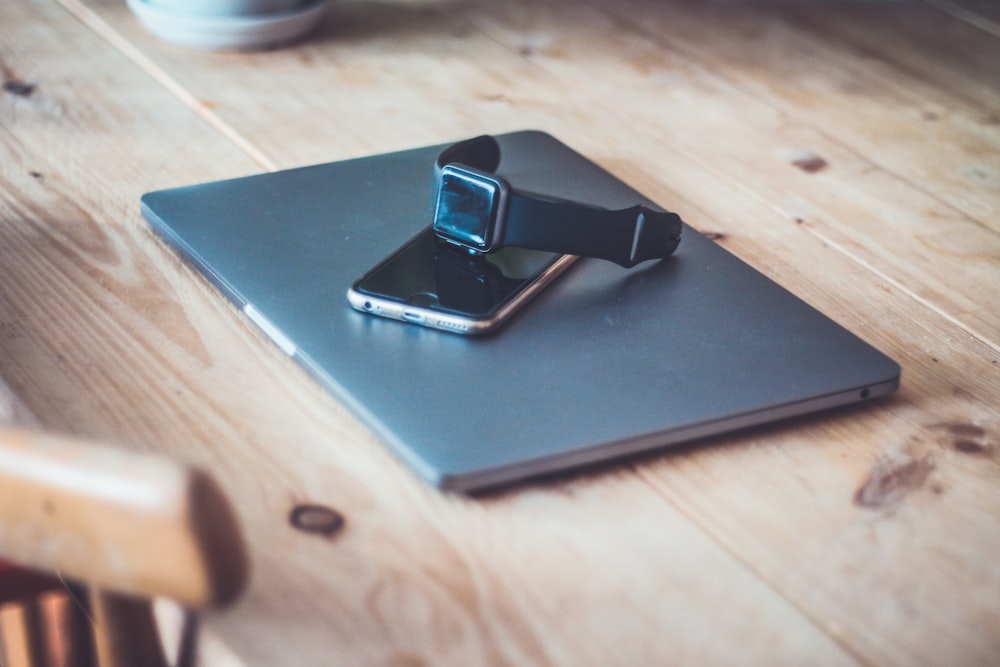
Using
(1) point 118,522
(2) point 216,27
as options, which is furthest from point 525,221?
(2) point 216,27

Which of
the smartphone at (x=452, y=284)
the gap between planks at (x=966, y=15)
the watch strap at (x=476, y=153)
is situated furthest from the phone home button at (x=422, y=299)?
the gap between planks at (x=966, y=15)

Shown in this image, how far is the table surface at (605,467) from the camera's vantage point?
1.51 feet

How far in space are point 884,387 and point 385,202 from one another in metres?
0.32

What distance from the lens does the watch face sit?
607 millimetres

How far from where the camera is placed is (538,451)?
517mm

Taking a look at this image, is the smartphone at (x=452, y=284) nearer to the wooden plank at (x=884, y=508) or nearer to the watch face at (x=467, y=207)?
the watch face at (x=467, y=207)

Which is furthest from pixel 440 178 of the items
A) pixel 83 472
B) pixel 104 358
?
pixel 83 472

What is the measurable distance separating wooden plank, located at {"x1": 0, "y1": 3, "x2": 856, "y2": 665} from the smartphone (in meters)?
0.06

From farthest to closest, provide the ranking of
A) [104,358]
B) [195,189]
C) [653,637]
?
[195,189], [104,358], [653,637]

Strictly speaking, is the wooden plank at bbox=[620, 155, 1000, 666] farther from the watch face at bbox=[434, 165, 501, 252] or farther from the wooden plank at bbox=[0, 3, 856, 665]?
the watch face at bbox=[434, 165, 501, 252]

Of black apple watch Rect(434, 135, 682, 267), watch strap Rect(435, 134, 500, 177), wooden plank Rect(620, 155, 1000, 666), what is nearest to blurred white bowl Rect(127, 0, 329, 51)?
watch strap Rect(435, 134, 500, 177)

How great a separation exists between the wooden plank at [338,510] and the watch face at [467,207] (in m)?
0.12

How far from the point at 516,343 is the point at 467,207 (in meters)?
0.09

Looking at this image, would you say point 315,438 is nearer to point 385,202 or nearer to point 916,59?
point 385,202
